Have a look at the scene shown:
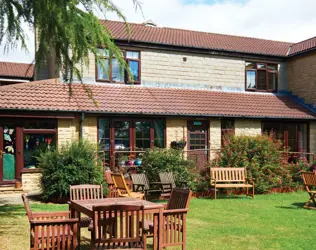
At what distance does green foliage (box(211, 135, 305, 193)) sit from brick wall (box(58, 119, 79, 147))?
205 inches

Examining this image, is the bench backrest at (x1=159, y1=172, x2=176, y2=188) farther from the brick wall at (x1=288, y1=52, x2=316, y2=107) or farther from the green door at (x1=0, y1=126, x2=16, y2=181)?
the brick wall at (x1=288, y1=52, x2=316, y2=107)

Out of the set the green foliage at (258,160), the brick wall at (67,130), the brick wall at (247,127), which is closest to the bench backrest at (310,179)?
the green foliage at (258,160)

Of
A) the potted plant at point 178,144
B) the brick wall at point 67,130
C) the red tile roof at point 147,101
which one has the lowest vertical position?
the potted plant at point 178,144

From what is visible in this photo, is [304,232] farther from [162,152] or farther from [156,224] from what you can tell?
[162,152]

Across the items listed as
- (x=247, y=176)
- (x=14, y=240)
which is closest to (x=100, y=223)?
(x=14, y=240)

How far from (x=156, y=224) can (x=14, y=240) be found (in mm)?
2833

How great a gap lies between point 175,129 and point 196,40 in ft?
17.8

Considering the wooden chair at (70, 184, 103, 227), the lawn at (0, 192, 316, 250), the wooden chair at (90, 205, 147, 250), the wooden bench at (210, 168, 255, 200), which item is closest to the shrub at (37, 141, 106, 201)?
the lawn at (0, 192, 316, 250)

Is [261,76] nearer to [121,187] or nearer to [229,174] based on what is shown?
[229,174]

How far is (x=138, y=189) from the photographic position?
12.7m

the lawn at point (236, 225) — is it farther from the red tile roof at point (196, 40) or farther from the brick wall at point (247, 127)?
the red tile roof at point (196, 40)

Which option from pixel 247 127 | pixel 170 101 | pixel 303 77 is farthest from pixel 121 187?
pixel 303 77

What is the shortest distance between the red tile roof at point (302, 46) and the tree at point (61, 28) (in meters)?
16.1

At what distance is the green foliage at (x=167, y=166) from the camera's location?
1336 centimetres
